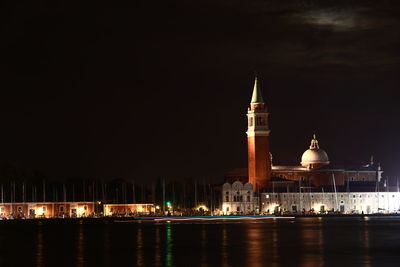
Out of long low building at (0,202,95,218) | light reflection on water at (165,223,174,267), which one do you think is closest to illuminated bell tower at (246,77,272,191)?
long low building at (0,202,95,218)

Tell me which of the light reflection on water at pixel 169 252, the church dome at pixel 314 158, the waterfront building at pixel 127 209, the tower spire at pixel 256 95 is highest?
the tower spire at pixel 256 95

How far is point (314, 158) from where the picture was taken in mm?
187000

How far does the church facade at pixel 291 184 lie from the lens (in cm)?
17062

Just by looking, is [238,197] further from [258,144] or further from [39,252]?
[39,252]

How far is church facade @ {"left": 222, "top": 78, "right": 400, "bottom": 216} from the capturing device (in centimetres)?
17062

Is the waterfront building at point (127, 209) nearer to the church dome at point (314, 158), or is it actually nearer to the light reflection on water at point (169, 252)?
the church dome at point (314, 158)

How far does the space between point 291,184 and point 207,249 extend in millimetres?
104258

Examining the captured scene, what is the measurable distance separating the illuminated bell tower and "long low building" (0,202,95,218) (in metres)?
28.0

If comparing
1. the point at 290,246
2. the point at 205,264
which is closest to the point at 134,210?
the point at 290,246

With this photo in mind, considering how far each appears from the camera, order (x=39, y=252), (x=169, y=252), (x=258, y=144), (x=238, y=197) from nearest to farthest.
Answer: (x=169, y=252) < (x=39, y=252) < (x=238, y=197) < (x=258, y=144)

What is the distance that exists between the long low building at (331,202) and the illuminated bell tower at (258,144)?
3487 mm

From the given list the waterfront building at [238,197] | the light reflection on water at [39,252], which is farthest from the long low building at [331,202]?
the light reflection on water at [39,252]

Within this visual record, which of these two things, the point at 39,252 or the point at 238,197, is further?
the point at 238,197

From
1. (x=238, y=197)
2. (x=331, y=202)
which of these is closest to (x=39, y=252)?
(x=238, y=197)
